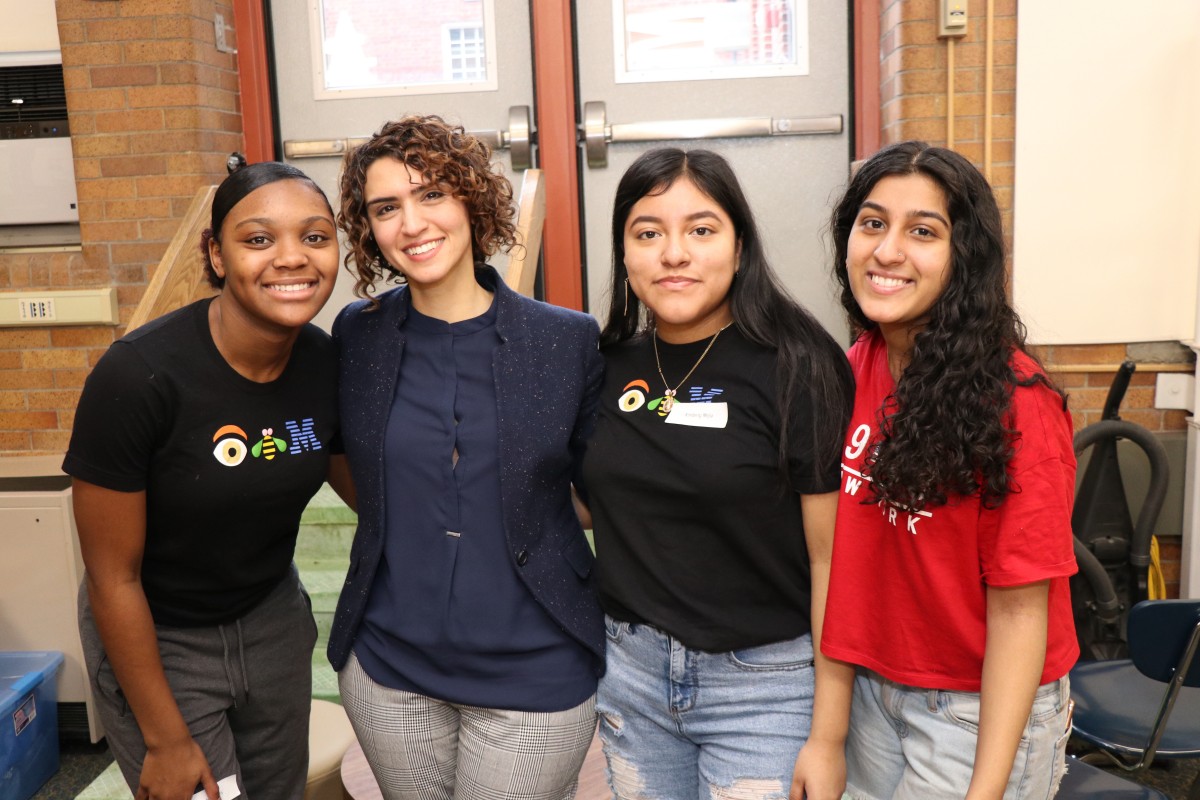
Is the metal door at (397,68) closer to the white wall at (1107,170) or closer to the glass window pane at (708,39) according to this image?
the glass window pane at (708,39)

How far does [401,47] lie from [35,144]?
1404mm

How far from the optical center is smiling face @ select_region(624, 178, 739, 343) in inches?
59.5

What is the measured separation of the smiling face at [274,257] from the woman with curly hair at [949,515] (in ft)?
2.72

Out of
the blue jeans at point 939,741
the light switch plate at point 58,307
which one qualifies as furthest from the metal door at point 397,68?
the blue jeans at point 939,741

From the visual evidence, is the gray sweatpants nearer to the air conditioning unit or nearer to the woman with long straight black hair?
the woman with long straight black hair

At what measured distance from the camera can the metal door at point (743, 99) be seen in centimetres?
383

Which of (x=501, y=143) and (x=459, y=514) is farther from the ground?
(x=501, y=143)

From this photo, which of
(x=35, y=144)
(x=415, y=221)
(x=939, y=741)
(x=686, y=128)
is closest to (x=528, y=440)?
(x=415, y=221)

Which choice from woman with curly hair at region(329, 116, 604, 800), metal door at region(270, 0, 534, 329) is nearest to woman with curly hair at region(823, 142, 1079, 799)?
woman with curly hair at region(329, 116, 604, 800)

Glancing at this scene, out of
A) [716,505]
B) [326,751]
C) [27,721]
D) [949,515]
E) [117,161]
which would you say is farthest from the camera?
[117,161]

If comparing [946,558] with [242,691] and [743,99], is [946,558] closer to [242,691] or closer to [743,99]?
[242,691]

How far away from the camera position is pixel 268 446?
1580mm

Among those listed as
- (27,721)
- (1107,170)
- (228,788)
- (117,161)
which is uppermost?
(117,161)

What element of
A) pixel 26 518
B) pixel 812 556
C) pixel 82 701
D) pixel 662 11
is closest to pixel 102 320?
pixel 26 518
